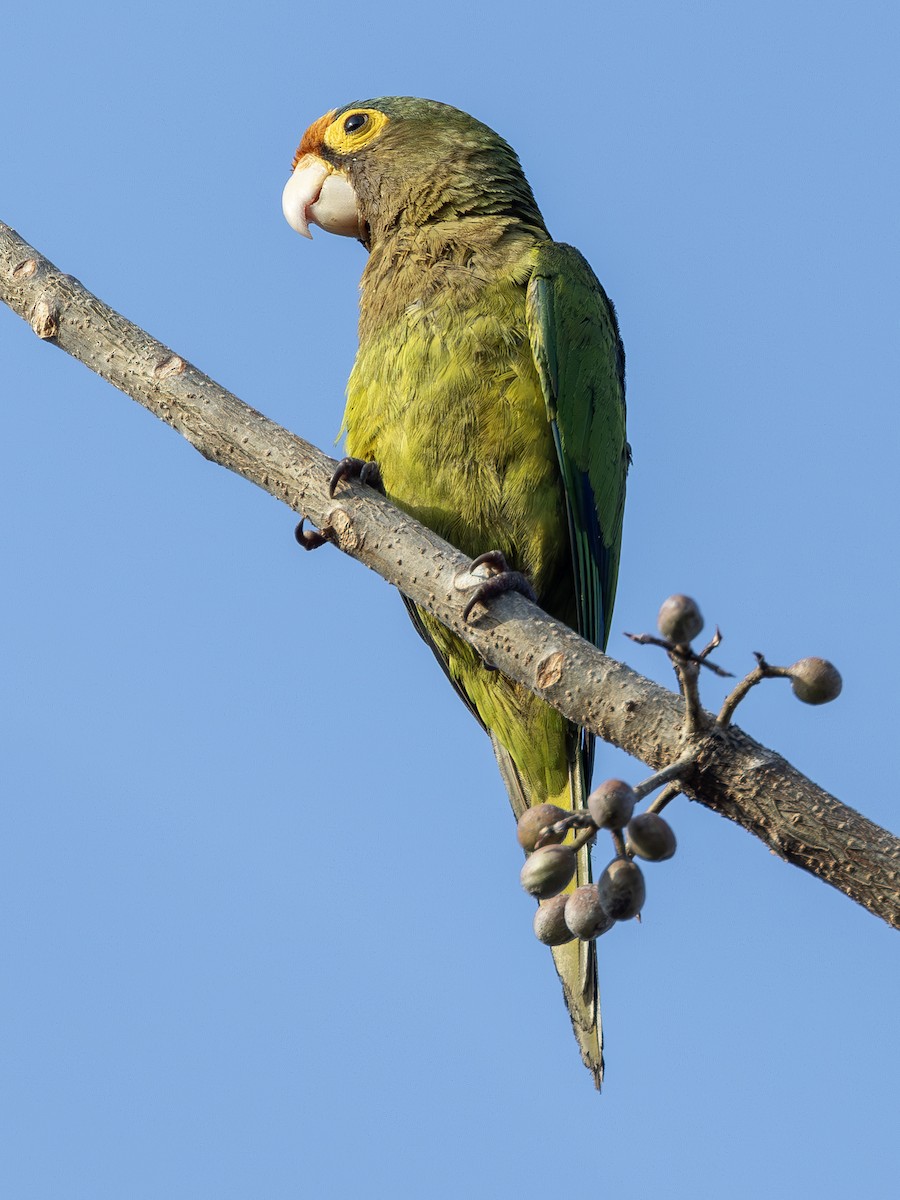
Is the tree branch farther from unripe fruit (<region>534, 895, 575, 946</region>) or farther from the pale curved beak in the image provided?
the pale curved beak

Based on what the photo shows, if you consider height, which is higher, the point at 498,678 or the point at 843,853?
the point at 498,678

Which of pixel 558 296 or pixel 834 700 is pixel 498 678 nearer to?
pixel 558 296

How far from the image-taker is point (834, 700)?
230 cm

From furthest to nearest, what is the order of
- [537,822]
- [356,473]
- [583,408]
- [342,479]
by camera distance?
1. [583,408]
2. [356,473]
3. [342,479]
4. [537,822]

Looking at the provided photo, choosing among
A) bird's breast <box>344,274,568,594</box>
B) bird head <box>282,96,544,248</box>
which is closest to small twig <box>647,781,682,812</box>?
bird's breast <box>344,274,568,594</box>

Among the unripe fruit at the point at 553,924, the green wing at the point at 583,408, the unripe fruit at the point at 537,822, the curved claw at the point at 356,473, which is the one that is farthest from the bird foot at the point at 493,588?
the green wing at the point at 583,408

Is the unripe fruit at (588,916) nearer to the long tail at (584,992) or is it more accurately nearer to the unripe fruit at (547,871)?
the unripe fruit at (547,871)

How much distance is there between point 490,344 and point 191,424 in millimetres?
1389

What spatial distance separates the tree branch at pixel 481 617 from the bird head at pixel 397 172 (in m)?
1.92

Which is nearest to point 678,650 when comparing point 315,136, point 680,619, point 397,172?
point 680,619

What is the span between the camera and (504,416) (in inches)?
173

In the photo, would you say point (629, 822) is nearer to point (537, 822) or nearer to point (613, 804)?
point (613, 804)

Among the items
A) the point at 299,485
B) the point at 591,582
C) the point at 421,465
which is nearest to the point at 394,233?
the point at 421,465

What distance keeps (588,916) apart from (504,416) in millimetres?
2365
